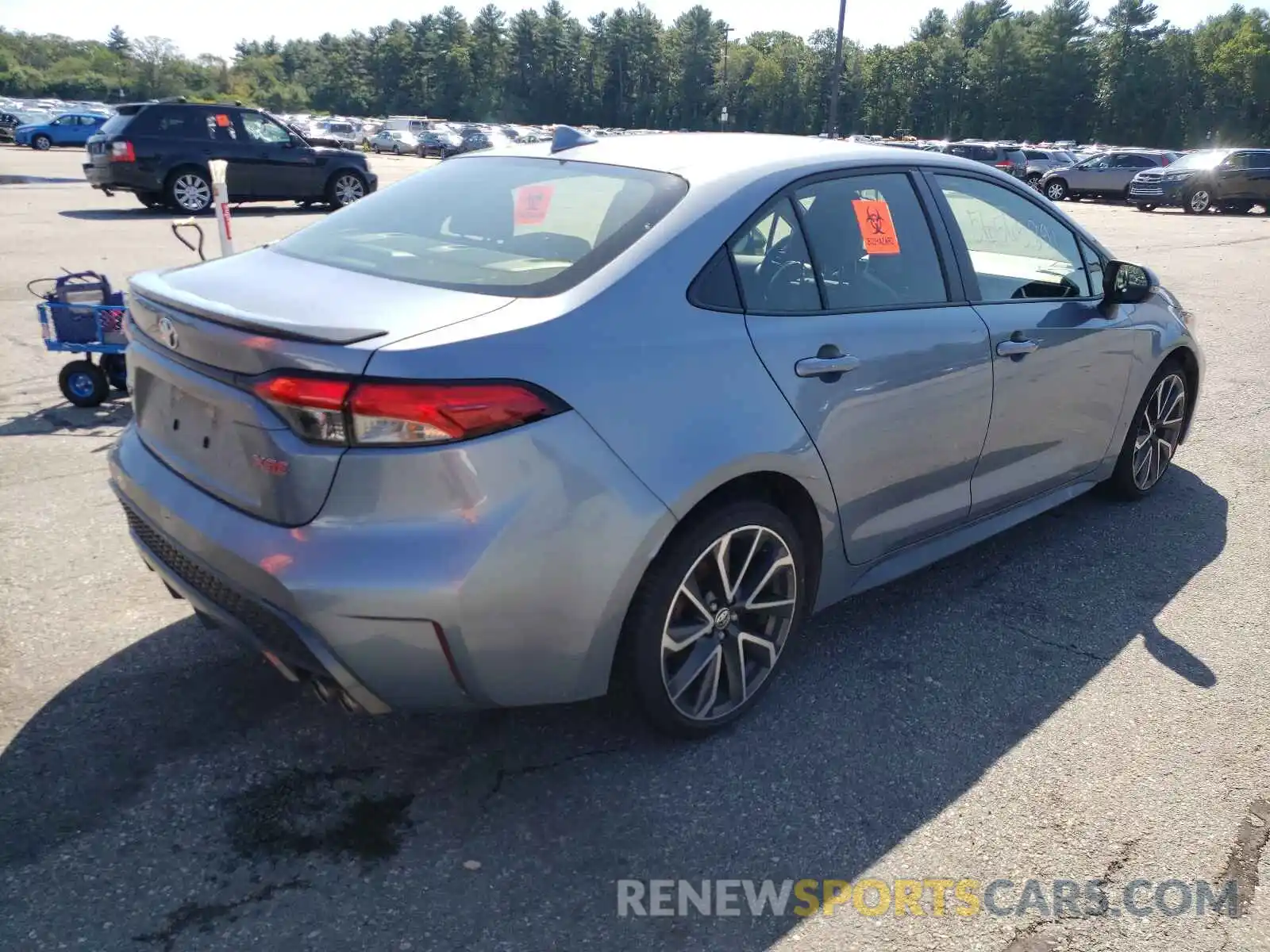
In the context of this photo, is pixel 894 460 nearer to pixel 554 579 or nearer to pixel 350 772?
pixel 554 579

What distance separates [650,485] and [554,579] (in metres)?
0.34

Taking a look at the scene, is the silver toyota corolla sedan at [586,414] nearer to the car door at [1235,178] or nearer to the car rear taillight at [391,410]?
the car rear taillight at [391,410]

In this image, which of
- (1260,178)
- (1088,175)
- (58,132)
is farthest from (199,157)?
(58,132)

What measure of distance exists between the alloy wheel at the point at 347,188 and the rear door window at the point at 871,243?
17128 millimetres

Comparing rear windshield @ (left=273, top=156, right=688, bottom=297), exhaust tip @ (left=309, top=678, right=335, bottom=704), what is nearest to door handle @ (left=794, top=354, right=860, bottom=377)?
rear windshield @ (left=273, top=156, right=688, bottom=297)

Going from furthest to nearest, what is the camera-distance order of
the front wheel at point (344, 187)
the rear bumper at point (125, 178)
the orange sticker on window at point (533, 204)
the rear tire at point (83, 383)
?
the front wheel at point (344, 187), the rear bumper at point (125, 178), the rear tire at point (83, 383), the orange sticker on window at point (533, 204)

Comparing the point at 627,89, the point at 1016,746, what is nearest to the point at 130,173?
the point at 1016,746

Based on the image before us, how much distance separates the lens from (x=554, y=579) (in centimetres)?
249

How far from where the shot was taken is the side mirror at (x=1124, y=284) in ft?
14.2

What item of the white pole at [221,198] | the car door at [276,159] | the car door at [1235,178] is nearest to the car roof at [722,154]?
→ the white pole at [221,198]

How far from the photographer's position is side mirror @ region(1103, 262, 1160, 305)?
4.33 metres

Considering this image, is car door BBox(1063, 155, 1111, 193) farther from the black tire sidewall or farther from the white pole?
the white pole

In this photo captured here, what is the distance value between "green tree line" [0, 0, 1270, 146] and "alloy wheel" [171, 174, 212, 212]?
86.7m

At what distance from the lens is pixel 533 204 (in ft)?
10.5
